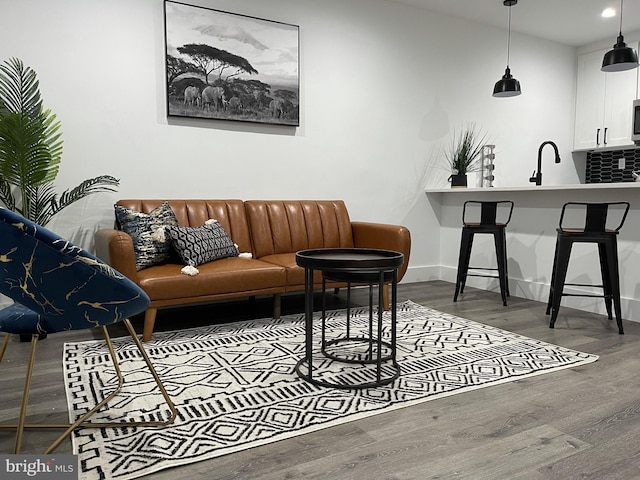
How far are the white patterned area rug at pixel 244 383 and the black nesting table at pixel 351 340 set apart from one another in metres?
0.08

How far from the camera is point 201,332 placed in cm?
308

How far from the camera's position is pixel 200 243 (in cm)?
317

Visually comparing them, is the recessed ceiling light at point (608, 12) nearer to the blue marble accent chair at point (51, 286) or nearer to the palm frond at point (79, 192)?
the palm frond at point (79, 192)

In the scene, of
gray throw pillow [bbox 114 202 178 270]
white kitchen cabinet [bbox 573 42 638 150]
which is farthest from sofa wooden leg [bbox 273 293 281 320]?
white kitchen cabinet [bbox 573 42 638 150]

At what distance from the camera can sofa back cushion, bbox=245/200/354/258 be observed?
12.4 ft

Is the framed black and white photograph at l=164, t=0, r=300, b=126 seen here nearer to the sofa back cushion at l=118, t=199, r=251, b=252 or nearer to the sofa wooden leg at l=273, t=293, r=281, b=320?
the sofa back cushion at l=118, t=199, r=251, b=252

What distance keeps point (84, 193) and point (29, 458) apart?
2.00 m

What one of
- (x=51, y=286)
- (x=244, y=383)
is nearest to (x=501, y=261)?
(x=244, y=383)

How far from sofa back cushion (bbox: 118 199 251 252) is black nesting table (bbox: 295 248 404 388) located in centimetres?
125

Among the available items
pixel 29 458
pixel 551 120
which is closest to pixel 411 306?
pixel 29 458

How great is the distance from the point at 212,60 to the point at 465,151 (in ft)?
8.36

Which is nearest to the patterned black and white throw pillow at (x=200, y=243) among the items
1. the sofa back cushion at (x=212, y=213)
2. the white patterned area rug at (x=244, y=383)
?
the sofa back cushion at (x=212, y=213)

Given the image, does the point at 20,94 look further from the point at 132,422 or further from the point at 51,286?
the point at 132,422

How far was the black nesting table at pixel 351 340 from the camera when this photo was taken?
2129 millimetres
